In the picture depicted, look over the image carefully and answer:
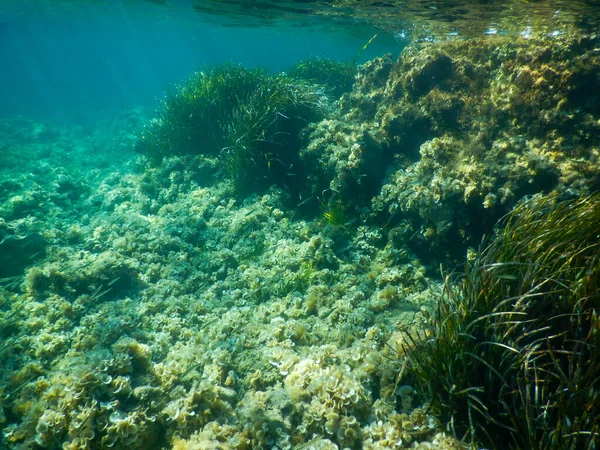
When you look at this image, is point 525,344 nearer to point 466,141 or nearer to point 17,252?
point 466,141

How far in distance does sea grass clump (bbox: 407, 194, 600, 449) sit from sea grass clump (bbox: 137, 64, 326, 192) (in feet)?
19.8

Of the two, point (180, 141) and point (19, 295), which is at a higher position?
point (180, 141)

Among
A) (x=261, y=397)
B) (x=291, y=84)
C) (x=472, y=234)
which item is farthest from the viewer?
(x=291, y=84)

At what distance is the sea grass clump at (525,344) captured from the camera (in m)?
2.56

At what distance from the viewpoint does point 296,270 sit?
6535mm

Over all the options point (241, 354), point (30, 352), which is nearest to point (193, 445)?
point (241, 354)

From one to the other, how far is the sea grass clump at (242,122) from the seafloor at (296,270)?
2.15 feet

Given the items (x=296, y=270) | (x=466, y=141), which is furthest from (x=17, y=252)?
(x=466, y=141)

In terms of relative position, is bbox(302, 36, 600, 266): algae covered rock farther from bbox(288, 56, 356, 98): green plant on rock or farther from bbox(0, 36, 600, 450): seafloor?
bbox(288, 56, 356, 98): green plant on rock

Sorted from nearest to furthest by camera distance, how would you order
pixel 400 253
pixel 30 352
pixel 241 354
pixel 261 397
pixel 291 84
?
1. pixel 261 397
2. pixel 241 354
3. pixel 30 352
4. pixel 400 253
5. pixel 291 84

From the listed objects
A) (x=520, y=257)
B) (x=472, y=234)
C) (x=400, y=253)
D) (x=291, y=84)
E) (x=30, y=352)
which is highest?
(x=291, y=84)

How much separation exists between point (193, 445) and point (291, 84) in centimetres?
916

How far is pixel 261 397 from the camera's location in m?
3.96

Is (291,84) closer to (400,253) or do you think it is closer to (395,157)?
(395,157)
